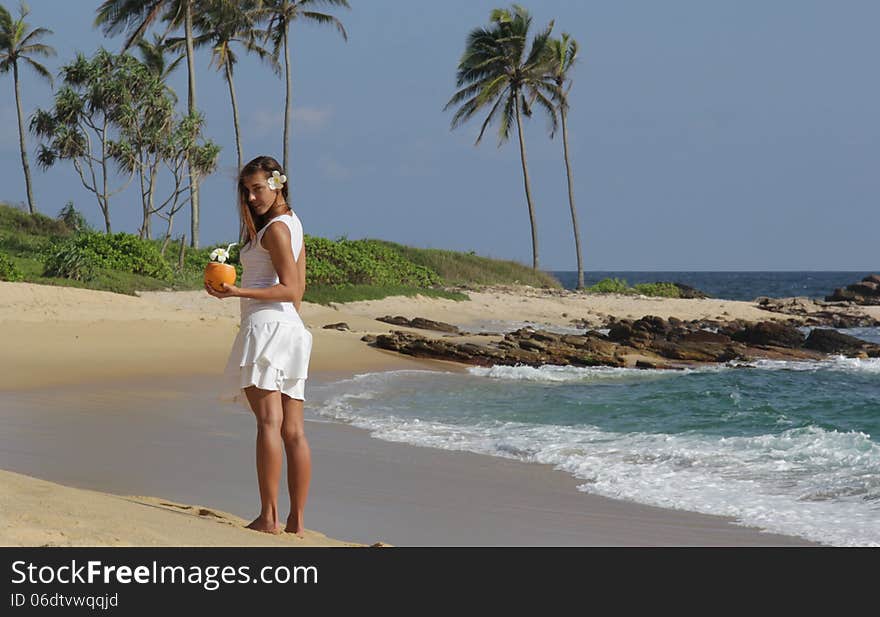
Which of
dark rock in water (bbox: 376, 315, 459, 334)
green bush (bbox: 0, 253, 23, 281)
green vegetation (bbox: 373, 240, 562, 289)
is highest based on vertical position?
green vegetation (bbox: 373, 240, 562, 289)

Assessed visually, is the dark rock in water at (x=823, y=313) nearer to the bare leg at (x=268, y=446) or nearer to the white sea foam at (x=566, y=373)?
the white sea foam at (x=566, y=373)

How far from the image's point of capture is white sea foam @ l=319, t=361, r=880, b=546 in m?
6.32

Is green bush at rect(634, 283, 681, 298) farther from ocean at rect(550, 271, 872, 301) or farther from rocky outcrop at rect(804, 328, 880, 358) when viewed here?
rocky outcrop at rect(804, 328, 880, 358)

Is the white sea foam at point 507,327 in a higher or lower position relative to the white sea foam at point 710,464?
higher

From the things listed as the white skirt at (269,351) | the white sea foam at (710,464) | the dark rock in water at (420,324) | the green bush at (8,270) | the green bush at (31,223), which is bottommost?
the white sea foam at (710,464)

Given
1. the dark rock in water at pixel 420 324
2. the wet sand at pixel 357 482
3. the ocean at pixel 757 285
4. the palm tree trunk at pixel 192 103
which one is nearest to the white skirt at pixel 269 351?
the wet sand at pixel 357 482

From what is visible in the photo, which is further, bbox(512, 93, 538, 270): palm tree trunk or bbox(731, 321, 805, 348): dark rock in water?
bbox(512, 93, 538, 270): palm tree trunk

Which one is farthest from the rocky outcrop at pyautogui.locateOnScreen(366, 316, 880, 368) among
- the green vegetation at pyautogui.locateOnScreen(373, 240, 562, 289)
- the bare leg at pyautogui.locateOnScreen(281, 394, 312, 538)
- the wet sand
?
the green vegetation at pyautogui.locateOnScreen(373, 240, 562, 289)

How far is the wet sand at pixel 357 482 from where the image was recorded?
556 cm

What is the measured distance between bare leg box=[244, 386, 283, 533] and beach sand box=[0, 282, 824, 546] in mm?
171

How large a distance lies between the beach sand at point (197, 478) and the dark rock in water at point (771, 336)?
10.1 meters
